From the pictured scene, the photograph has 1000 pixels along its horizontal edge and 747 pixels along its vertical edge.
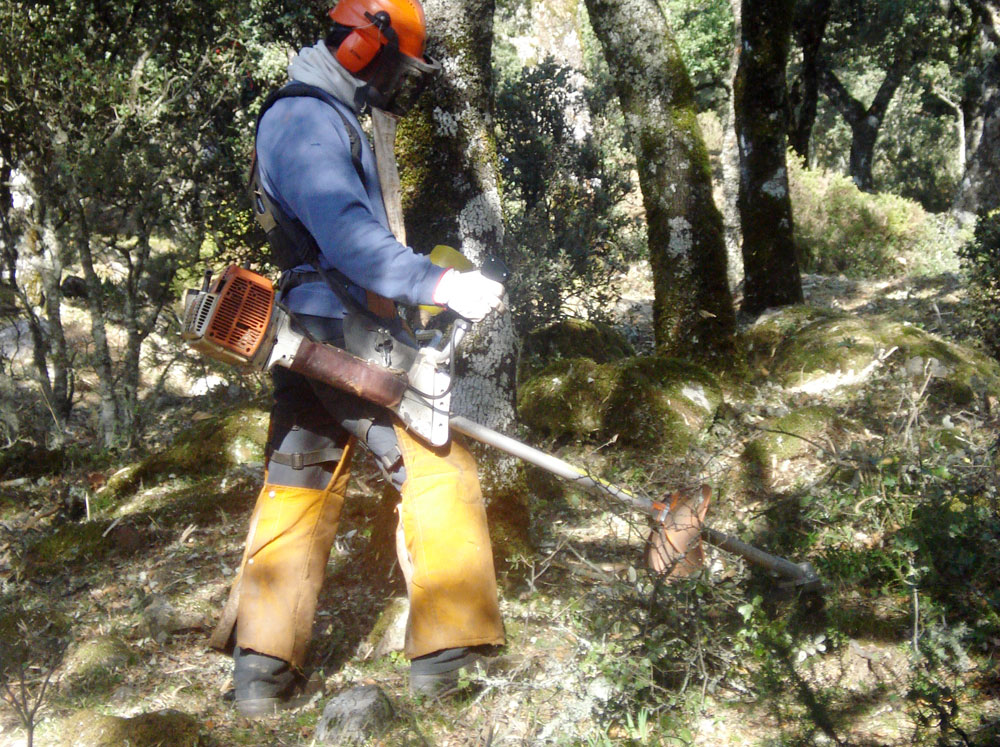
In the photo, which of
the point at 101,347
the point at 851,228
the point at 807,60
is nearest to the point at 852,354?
the point at 101,347

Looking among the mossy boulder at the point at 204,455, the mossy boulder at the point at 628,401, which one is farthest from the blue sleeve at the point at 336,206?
the mossy boulder at the point at 204,455

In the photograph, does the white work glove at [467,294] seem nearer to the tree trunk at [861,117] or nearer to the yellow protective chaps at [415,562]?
the yellow protective chaps at [415,562]

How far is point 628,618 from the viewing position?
2973mm

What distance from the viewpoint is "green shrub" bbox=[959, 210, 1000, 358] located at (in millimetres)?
7219

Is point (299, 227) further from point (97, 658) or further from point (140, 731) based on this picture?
point (97, 658)

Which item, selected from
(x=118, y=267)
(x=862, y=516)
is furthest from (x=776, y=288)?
(x=118, y=267)

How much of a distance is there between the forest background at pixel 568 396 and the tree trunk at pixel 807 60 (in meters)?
5.74

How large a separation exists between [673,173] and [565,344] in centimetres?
200

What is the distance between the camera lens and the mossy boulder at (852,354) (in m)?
5.93

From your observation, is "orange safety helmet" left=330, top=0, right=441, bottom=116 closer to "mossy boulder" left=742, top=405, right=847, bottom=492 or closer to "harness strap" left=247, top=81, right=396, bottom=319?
"harness strap" left=247, top=81, right=396, bottom=319

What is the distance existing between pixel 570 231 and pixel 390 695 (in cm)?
617

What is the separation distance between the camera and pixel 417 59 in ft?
10.2

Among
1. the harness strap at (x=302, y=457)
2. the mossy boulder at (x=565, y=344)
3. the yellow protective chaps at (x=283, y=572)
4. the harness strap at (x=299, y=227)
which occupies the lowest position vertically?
the mossy boulder at (x=565, y=344)

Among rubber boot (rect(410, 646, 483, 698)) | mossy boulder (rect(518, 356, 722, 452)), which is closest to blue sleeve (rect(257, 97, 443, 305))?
rubber boot (rect(410, 646, 483, 698))
